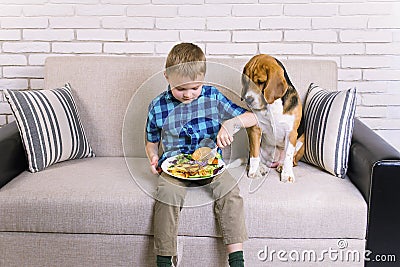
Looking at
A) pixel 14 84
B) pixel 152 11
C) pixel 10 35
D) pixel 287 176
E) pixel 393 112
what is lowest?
pixel 287 176

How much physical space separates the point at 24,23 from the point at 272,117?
1.43 meters

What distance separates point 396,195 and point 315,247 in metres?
0.34

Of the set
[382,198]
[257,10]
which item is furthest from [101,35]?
[382,198]

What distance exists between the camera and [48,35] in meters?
3.00

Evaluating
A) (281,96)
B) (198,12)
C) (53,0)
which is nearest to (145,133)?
(281,96)

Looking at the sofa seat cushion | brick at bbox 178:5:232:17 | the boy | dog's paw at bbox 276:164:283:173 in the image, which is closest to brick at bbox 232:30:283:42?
brick at bbox 178:5:232:17

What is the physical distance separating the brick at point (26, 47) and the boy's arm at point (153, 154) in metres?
0.99

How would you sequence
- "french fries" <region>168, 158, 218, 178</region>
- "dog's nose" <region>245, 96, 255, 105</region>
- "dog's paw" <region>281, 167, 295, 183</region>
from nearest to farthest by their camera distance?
"french fries" <region>168, 158, 218, 178</region> < "dog's paw" <region>281, 167, 295, 183</region> < "dog's nose" <region>245, 96, 255, 105</region>

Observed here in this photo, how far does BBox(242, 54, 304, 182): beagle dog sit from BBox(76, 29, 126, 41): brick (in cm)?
84

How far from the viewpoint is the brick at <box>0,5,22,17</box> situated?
2973 mm

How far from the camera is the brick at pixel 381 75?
296cm

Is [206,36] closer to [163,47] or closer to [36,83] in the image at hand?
[163,47]

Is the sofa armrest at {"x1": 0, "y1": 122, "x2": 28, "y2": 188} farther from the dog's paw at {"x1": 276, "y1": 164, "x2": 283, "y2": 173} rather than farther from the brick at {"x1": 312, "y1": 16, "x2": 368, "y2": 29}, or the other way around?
the brick at {"x1": 312, "y1": 16, "x2": 368, "y2": 29}

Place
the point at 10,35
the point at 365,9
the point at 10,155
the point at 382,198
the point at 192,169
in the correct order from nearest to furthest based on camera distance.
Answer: the point at 382,198 < the point at 192,169 < the point at 10,155 < the point at 365,9 < the point at 10,35
